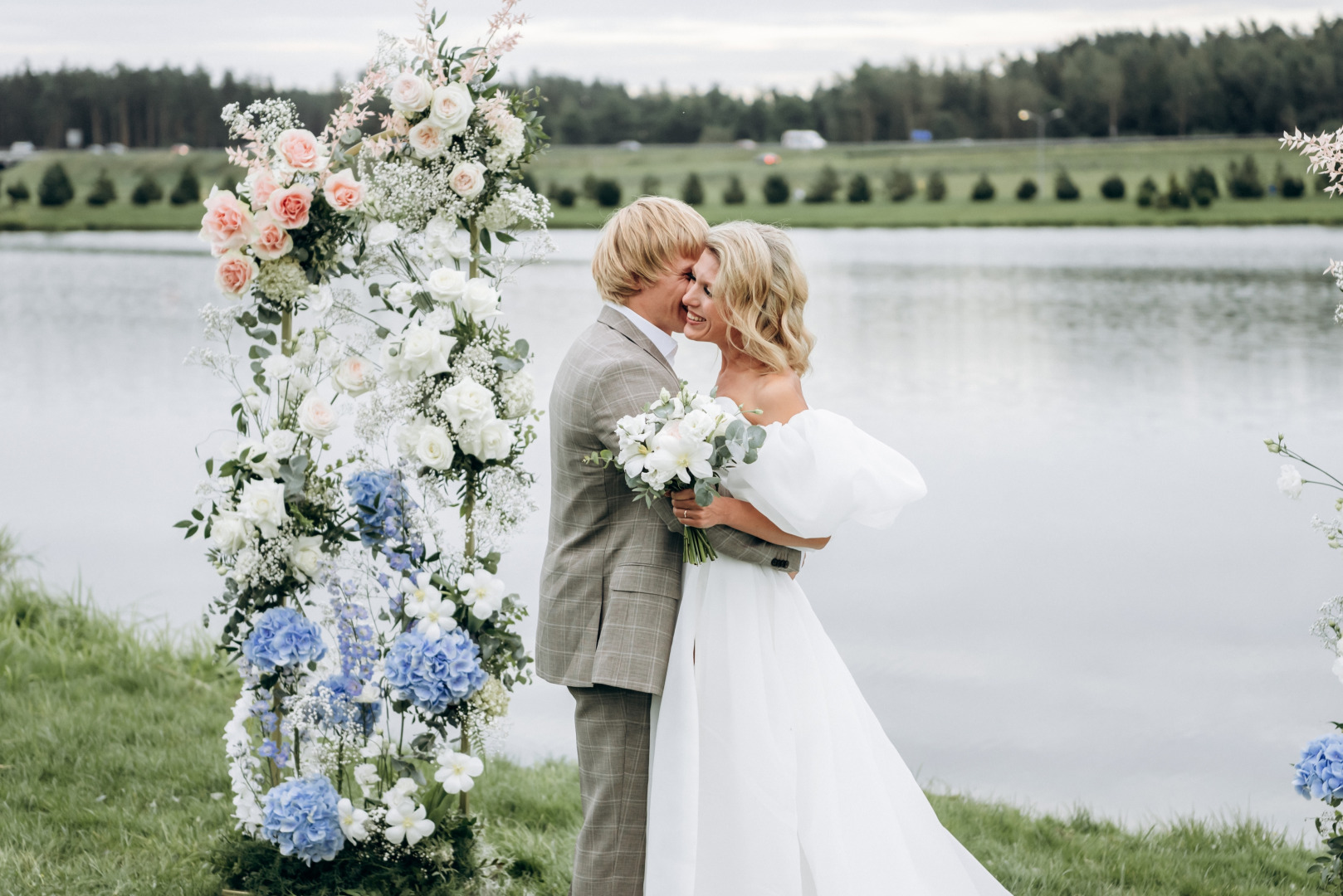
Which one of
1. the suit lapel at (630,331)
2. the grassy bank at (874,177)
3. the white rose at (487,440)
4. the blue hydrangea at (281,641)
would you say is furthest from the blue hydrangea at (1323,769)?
the grassy bank at (874,177)

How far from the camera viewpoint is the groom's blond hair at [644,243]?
3.21 metres

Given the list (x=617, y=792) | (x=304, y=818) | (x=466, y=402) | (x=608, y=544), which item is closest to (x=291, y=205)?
(x=466, y=402)

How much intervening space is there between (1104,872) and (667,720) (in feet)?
6.36

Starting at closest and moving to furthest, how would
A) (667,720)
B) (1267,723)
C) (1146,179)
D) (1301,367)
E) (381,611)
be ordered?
(667,720), (381,611), (1267,723), (1301,367), (1146,179)

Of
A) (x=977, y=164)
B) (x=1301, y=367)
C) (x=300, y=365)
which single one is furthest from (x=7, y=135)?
(x=300, y=365)

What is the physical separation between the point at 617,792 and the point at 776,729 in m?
0.47

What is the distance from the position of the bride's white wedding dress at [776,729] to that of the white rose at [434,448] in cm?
81

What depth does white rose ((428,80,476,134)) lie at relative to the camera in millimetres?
3547

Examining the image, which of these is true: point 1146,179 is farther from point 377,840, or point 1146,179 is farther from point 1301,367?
point 377,840

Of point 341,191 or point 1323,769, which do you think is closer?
point 1323,769

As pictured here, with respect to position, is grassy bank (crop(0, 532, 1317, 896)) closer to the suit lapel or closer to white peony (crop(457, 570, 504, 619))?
white peony (crop(457, 570, 504, 619))

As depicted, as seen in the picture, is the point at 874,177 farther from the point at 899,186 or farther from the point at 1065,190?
the point at 1065,190

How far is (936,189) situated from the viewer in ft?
150

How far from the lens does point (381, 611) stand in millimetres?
3943
